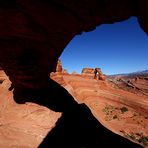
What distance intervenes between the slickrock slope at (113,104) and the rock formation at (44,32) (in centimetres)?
847

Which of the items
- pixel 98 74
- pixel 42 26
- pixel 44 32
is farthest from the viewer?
pixel 98 74

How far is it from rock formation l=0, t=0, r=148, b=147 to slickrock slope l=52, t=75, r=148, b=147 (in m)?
8.47

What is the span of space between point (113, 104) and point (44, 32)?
22344 mm

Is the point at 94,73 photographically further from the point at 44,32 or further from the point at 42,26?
the point at 42,26

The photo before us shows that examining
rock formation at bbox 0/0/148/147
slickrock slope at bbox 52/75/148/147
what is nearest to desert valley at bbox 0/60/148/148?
slickrock slope at bbox 52/75/148/147

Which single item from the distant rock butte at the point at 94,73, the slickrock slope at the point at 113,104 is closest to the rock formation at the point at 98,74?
the distant rock butte at the point at 94,73

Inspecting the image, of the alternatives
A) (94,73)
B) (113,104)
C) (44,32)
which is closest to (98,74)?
(94,73)

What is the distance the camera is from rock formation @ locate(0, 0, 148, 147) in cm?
887

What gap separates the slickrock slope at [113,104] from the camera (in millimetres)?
24011

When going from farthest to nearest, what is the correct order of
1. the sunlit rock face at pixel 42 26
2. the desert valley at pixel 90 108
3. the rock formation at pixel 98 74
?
the rock formation at pixel 98 74 < the desert valley at pixel 90 108 < the sunlit rock face at pixel 42 26

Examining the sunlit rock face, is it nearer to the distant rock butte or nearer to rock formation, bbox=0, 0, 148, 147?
rock formation, bbox=0, 0, 148, 147

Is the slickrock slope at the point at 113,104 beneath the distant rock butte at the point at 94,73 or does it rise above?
beneath

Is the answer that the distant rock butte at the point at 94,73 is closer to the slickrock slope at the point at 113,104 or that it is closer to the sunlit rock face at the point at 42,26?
the slickrock slope at the point at 113,104

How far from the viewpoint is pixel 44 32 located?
12234 mm
